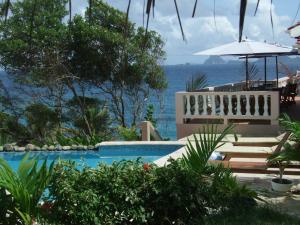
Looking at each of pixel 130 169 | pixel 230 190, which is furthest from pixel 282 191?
pixel 130 169

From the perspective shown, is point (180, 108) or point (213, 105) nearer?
point (213, 105)

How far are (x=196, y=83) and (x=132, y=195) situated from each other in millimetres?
8951

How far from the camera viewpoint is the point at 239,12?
1020 mm

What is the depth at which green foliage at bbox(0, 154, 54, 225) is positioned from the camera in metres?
4.46

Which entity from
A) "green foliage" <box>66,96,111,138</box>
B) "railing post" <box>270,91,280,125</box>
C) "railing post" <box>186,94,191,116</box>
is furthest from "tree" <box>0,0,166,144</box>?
"railing post" <box>270,91,280,125</box>

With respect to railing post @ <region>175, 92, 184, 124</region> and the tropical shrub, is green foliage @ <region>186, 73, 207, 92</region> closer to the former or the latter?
Result: railing post @ <region>175, 92, 184, 124</region>

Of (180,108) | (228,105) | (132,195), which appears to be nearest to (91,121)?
(180,108)

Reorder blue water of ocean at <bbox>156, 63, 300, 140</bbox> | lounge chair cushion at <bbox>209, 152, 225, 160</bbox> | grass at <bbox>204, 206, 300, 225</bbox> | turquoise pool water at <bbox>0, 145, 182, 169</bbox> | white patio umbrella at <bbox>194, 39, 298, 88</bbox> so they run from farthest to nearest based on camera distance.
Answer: blue water of ocean at <bbox>156, 63, 300, 140</bbox>, white patio umbrella at <bbox>194, 39, 298, 88</bbox>, turquoise pool water at <bbox>0, 145, 182, 169</bbox>, lounge chair cushion at <bbox>209, 152, 225, 160</bbox>, grass at <bbox>204, 206, 300, 225</bbox>

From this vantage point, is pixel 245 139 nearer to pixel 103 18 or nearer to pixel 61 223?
pixel 61 223

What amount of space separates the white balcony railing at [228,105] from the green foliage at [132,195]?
6.46m

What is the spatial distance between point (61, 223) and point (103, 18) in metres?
12.1

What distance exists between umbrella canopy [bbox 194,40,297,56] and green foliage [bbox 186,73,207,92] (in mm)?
742

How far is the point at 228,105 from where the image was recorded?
11.6m

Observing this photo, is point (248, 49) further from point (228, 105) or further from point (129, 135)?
point (129, 135)
